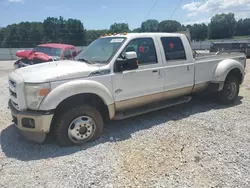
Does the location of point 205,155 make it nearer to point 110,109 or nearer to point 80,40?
point 110,109

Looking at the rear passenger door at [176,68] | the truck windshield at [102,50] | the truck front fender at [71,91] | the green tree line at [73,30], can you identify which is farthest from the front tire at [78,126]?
the green tree line at [73,30]

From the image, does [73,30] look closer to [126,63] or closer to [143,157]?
[126,63]

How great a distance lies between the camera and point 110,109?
393 cm

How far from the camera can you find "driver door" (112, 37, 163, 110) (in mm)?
3994

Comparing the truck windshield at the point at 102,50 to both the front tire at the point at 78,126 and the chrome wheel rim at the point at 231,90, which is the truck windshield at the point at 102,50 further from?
the chrome wheel rim at the point at 231,90

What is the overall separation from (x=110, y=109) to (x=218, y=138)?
2007mm

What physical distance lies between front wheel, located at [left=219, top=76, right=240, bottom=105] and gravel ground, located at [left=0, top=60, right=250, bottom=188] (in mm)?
966

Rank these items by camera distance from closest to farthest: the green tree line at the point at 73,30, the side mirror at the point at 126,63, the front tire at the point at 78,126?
the front tire at the point at 78,126 < the side mirror at the point at 126,63 < the green tree line at the point at 73,30

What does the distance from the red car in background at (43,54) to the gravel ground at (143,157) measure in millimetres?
4732

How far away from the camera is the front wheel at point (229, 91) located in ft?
18.7

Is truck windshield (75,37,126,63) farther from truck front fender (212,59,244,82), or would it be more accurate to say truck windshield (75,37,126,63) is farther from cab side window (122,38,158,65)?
truck front fender (212,59,244,82)

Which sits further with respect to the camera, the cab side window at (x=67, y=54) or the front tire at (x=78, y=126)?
the cab side window at (x=67, y=54)

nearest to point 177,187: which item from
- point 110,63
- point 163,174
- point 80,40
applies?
point 163,174

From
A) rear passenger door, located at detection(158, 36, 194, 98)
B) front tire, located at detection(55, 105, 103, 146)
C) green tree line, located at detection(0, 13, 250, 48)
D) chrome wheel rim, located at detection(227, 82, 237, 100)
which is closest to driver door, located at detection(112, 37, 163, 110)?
rear passenger door, located at detection(158, 36, 194, 98)
